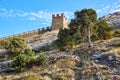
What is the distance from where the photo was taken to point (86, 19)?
43.1 m

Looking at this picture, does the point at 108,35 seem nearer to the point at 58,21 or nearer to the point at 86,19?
the point at 86,19

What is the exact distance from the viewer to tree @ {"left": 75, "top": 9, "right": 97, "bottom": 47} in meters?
43.0

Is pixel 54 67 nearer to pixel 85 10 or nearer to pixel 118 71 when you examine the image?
pixel 118 71

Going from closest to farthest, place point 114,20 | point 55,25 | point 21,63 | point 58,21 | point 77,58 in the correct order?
point 21,63 → point 77,58 → point 114,20 → point 58,21 → point 55,25

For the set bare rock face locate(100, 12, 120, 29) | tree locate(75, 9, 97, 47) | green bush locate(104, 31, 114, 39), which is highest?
bare rock face locate(100, 12, 120, 29)

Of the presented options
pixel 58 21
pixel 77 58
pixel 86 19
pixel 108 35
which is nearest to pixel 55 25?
pixel 58 21

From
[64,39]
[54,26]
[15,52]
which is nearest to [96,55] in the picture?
[64,39]

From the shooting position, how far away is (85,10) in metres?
44.2

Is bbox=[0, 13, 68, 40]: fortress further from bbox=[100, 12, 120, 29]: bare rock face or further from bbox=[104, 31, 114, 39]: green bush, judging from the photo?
bbox=[104, 31, 114, 39]: green bush

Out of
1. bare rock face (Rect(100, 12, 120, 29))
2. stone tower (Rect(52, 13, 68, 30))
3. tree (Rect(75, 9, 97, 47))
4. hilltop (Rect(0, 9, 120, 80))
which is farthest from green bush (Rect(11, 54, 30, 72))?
stone tower (Rect(52, 13, 68, 30))

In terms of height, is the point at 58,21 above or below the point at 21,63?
above

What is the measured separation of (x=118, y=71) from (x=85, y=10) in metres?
13.9

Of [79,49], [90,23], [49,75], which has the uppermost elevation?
[90,23]

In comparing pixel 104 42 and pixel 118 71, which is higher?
pixel 104 42
